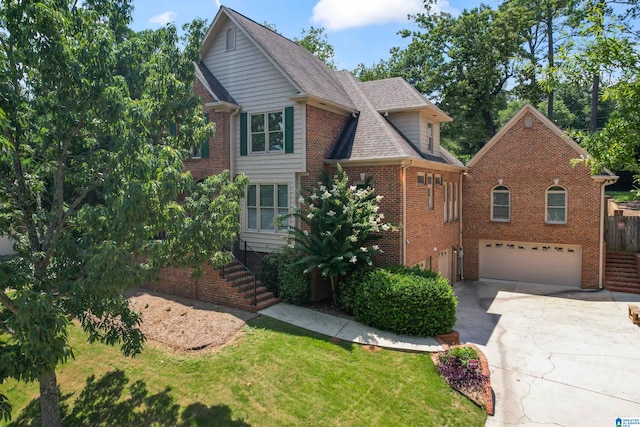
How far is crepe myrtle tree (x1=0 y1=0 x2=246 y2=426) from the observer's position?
5.62 metres

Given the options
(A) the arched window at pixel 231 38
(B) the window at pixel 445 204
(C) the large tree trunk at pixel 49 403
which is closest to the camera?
(C) the large tree trunk at pixel 49 403

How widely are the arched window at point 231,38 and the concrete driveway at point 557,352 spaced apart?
13.5 m

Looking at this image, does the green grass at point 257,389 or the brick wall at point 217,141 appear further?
the brick wall at point 217,141

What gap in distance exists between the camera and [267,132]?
14797mm

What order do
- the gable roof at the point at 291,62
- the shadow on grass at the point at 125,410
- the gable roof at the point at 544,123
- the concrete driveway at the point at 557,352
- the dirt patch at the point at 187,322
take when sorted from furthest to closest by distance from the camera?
the gable roof at the point at 544,123 → the gable roof at the point at 291,62 → the dirt patch at the point at 187,322 → the concrete driveway at the point at 557,352 → the shadow on grass at the point at 125,410

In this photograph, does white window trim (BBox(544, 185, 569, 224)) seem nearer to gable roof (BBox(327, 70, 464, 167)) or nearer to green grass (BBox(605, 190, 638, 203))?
gable roof (BBox(327, 70, 464, 167))

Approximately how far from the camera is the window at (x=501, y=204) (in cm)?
1967

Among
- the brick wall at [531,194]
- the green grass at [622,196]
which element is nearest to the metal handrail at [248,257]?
the brick wall at [531,194]

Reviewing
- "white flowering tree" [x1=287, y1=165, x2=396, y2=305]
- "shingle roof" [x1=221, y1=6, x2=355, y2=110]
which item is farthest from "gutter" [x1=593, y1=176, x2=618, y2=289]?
"shingle roof" [x1=221, y1=6, x2=355, y2=110]

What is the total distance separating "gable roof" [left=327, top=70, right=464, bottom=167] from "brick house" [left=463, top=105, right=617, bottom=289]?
169 inches

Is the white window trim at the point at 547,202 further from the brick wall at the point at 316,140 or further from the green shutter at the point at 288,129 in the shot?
the green shutter at the point at 288,129

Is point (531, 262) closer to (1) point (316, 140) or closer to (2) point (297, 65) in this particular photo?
(1) point (316, 140)

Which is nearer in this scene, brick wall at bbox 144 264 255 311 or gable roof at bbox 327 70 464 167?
brick wall at bbox 144 264 255 311

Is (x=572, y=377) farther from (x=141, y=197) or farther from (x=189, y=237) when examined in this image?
(x=141, y=197)
